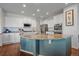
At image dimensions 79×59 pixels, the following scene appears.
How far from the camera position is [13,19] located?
73.9 inches

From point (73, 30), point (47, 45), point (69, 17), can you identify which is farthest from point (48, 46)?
point (69, 17)

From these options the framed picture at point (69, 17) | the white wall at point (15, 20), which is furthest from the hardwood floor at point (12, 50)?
the framed picture at point (69, 17)

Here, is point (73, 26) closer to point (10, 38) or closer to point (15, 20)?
point (15, 20)

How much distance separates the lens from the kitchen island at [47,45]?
1.88 metres

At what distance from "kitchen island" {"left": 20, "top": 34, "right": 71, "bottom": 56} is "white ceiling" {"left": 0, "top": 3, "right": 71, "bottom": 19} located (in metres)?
0.43

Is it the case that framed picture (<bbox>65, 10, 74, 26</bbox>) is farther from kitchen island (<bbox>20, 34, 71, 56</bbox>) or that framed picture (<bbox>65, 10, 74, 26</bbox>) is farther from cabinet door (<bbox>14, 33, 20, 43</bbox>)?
cabinet door (<bbox>14, 33, 20, 43</bbox>)

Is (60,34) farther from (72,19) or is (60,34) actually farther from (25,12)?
(25,12)

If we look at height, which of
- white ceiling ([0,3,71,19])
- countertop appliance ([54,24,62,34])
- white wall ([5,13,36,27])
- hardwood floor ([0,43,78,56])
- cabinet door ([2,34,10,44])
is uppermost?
white ceiling ([0,3,71,19])

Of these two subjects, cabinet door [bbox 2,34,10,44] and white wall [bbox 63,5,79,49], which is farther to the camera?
cabinet door [bbox 2,34,10,44]

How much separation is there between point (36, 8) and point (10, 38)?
2.55 feet

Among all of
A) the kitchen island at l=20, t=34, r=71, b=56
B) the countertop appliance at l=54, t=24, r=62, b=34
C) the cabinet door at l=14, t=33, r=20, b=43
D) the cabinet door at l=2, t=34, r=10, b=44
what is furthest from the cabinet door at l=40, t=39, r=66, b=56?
the cabinet door at l=2, t=34, r=10, b=44

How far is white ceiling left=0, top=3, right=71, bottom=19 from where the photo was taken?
5.91 feet

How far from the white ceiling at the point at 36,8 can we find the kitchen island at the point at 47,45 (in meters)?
0.43

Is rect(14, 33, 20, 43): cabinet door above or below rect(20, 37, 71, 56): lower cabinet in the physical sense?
above
